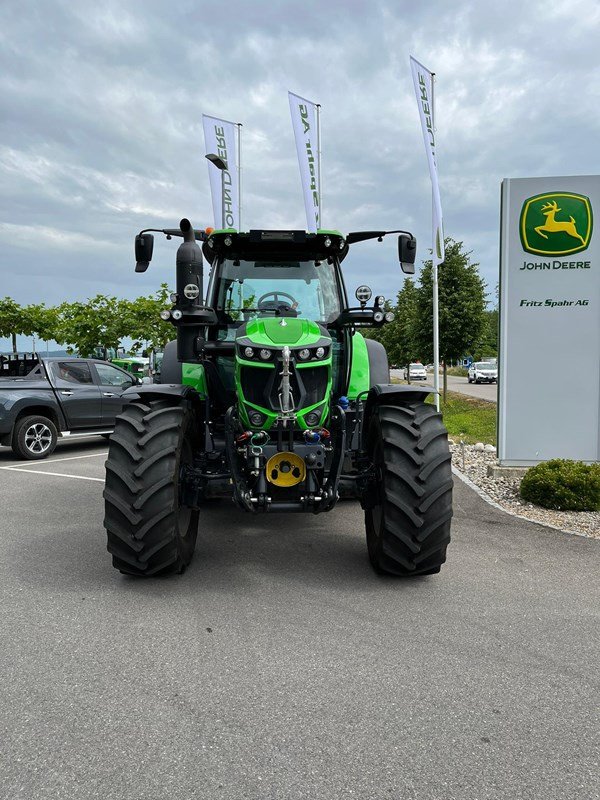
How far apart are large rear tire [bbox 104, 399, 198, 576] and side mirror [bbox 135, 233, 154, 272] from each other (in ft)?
4.74

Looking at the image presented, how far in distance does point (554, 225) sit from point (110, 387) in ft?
27.6

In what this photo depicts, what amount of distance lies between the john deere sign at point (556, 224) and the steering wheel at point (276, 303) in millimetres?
4444

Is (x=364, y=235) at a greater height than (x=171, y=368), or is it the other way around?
(x=364, y=235)

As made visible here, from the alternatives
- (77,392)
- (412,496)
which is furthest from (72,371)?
(412,496)

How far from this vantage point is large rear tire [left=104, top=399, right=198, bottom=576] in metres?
4.12

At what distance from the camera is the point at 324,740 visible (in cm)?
258

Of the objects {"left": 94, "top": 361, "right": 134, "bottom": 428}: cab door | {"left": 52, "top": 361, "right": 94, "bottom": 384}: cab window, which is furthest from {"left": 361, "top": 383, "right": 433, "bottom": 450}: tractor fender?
{"left": 52, "top": 361, "right": 94, "bottom": 384}: cab window

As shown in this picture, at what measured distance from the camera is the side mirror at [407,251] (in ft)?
17.5

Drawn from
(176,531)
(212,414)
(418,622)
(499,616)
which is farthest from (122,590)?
(499,616)

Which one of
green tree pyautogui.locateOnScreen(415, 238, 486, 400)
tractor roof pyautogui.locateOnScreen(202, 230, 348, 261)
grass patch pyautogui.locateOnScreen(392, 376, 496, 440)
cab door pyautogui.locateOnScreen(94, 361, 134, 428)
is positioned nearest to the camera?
tractor roof pyautogui.locateOnScreen(202, 230, 348, 261)

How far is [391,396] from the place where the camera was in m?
4.67

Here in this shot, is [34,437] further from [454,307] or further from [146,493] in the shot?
[454,307]

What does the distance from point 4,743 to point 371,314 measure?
353cm

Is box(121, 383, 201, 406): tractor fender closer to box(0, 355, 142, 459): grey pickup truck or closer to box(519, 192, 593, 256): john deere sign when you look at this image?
box(519, 192, 593, 256): john deere sign
